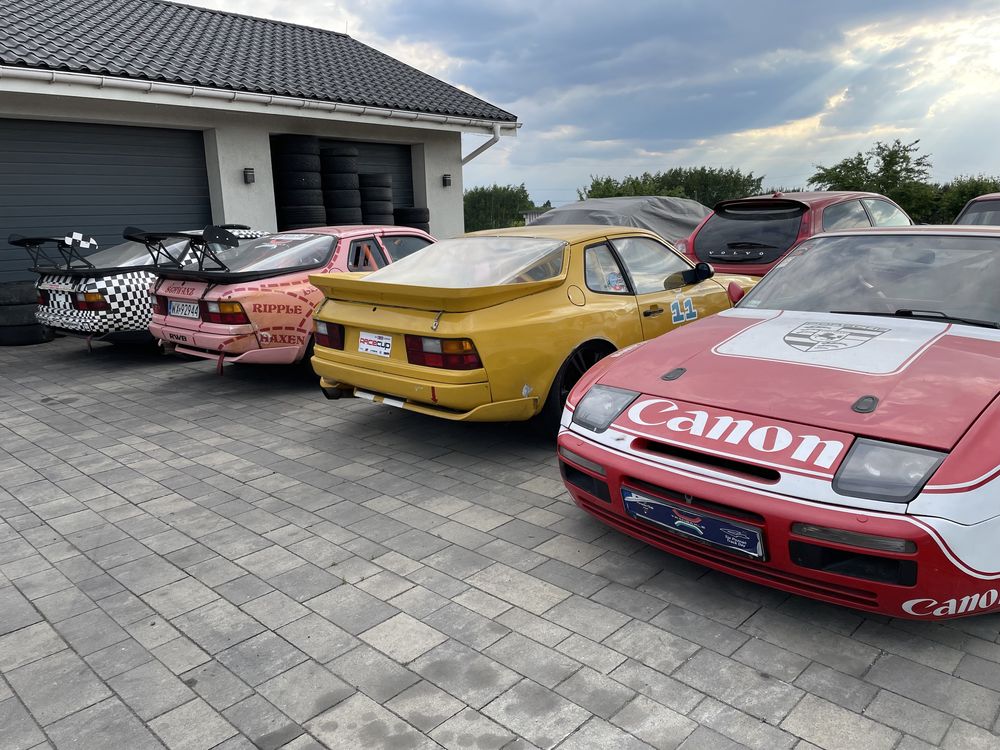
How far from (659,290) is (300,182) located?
26.5ft

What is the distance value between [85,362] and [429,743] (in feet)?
24.7

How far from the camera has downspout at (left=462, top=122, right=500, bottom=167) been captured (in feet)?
46.4

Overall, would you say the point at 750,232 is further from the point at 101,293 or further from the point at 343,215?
the point at 343,215

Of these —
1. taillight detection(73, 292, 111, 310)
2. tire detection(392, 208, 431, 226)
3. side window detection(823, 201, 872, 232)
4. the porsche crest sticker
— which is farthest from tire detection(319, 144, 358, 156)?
the porsche crest sticker

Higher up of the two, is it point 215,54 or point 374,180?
point 215,54

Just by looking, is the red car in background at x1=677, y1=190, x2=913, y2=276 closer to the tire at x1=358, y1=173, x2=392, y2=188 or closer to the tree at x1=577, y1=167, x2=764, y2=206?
the tire at x1=358, y1=173, x2=392, y2=188

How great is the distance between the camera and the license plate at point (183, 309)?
612 cm

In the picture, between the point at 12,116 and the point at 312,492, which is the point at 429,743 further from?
the point at 12,116

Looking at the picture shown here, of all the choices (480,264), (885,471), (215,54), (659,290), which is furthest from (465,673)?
(215,54)

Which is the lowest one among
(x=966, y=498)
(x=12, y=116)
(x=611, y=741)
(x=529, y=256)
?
(x=611, y=741)

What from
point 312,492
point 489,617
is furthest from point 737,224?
point 489,617

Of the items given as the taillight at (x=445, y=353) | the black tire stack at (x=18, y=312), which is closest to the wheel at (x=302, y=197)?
the black tire stack at (x=18, y=312)

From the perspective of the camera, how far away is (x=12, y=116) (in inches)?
352

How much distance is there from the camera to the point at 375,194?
1232cm
